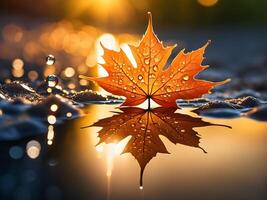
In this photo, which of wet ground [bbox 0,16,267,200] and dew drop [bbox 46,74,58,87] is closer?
wet ground [bbox 0,16,267,200]

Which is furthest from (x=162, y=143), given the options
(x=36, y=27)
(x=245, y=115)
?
(x=36, y=27)

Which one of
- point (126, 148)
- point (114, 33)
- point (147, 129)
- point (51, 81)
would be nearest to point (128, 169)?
point (126, 148)

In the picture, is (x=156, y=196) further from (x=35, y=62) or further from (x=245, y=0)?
(x=245, y=0)

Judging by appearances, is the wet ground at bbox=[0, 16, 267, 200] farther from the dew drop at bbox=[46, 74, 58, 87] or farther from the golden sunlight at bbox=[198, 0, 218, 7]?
the golden sunlight at bbox=[198, 0, 218, 7]

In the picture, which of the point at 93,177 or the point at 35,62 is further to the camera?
the point at 35,62

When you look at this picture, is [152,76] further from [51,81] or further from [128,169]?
[51,81]

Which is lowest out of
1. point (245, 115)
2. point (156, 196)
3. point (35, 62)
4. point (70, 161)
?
point (156, 196)

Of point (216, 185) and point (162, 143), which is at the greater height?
point (162, 143)

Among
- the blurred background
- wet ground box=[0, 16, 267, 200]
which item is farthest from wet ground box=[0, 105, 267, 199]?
the blurred background
